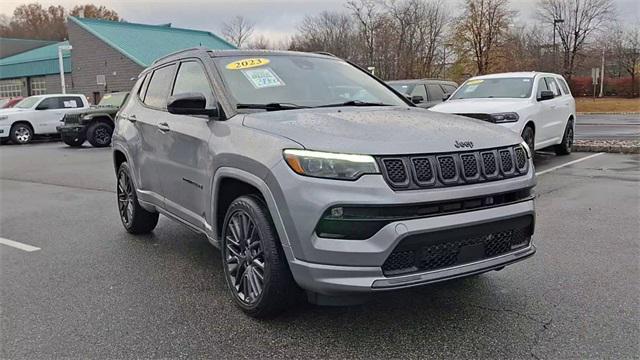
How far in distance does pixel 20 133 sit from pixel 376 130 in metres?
21.0

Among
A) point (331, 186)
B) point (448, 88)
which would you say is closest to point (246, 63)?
point (331, 186)

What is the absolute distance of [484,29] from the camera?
44.4m

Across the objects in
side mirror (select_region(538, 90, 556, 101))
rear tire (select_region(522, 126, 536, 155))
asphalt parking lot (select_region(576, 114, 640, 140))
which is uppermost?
side mirror (select_region(538, 90, 556, 101))

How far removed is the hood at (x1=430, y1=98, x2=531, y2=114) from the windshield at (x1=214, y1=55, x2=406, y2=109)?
4.51 meters

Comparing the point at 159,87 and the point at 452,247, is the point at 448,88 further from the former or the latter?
the point at 452,247

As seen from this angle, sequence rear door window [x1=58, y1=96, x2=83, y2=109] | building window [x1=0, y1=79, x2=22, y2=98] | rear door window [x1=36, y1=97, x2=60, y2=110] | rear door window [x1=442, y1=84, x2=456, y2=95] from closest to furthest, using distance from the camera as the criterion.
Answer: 1. rear door window [x1=442, y1=84, x2=456, y2=95]
2. rear door window [x1=36, y1=97, x2=60, y2=110]
3. rear door window [x1=58, y1=96, x2=83, y2=109]
4. building window [x1=0, y1=79, x2=22, y2=98]

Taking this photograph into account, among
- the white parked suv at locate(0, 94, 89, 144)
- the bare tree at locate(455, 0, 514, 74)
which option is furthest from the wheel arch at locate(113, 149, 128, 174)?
the bare tree at locate(455, 0, 514, 74)

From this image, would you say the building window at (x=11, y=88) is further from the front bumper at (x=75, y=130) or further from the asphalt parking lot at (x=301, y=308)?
the asphalt parking lot at (x=301, y=308)

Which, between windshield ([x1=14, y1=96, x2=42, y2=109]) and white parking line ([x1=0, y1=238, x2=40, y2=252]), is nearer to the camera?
white parking line ([x1=0, y1=238, x2=40, y2=252])

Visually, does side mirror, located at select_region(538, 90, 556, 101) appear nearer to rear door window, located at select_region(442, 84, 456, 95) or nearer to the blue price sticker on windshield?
rear door window, located at select_region(442, 84, 456, 95)

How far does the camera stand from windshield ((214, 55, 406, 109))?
4.07 metres

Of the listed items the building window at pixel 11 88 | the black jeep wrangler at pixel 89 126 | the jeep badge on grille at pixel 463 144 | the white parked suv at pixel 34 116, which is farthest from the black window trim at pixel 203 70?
the building window at pixel 11 88

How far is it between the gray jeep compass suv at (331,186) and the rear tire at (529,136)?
5705mm

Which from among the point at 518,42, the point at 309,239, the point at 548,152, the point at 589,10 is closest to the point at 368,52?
the point at 518,42
